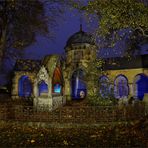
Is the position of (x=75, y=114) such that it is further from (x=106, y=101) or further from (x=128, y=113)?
(x=106, y=101)

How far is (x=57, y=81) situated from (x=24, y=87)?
25.1 metres

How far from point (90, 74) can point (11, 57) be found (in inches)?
322

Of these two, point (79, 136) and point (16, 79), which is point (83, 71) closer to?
point (16, 79)

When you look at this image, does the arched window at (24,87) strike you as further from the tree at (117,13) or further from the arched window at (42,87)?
the tree at (117,13)

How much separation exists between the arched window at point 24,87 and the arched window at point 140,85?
17.3 metres

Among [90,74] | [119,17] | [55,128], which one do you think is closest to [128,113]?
[55,128]

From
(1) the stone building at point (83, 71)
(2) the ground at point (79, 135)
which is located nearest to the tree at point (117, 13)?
(2) the ground at point (79, 135)

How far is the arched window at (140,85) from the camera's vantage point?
136 feet

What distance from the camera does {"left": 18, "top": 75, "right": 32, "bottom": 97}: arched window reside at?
149 ft

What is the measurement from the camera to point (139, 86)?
42438 millimetres

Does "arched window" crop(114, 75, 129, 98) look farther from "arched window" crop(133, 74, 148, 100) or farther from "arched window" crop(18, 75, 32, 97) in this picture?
"arched window" crop(18, 75, 32, 97)

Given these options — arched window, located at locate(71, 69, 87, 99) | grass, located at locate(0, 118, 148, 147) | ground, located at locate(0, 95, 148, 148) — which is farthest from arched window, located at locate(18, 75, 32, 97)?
grass, located at locate(0, 118, 148, 147)

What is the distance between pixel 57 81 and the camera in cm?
2294

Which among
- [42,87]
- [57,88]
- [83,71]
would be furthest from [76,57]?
[42,87]
